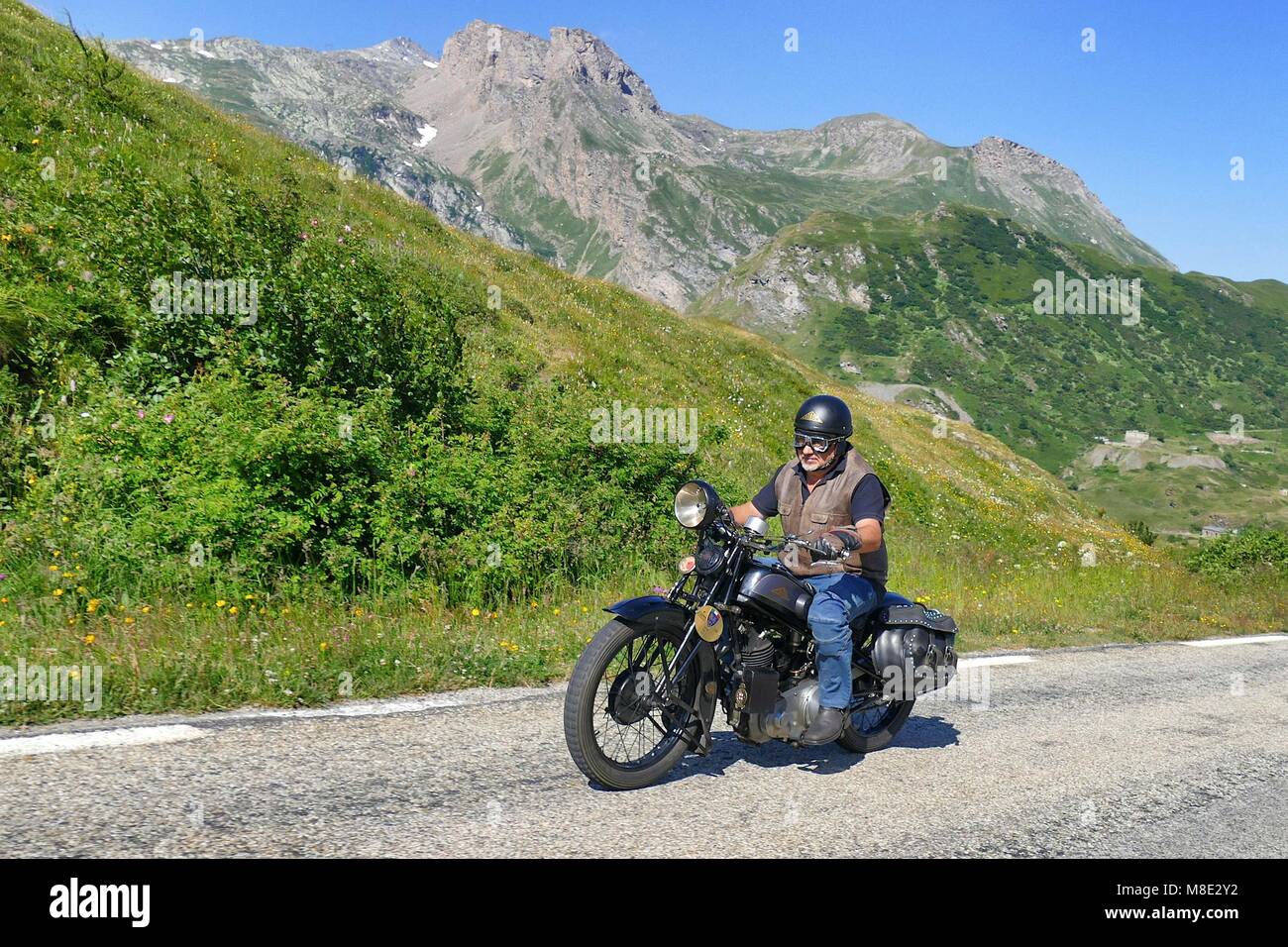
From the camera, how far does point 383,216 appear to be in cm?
1989

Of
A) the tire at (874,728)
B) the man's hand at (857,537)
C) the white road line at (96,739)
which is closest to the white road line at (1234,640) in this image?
the tire at (874,728)

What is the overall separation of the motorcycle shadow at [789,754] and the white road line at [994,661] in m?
2.50

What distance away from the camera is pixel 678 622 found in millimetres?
4906

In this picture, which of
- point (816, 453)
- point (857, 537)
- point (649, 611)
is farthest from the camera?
point (816, 453)

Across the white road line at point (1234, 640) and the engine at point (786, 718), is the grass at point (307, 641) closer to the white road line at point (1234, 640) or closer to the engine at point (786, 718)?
the white road line at point (1234, 640)

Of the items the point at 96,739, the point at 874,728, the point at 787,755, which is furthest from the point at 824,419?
the point at 96,739

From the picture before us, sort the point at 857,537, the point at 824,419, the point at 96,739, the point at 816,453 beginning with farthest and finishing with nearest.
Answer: the point at 816,453
the point at 824,419
the point at 857,537
the point at 96,739

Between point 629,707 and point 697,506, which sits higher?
point 697,506

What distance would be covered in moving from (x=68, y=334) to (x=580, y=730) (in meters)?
8.16

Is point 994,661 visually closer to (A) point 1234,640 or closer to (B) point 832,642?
(B) point 832,642

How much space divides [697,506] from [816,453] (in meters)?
1.11

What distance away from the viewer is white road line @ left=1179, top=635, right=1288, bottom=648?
36.2 feet

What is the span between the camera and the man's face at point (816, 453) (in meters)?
5.50

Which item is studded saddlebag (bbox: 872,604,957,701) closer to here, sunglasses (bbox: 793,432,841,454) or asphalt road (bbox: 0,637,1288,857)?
asphalt road (bbox: 0,637,1288,857)
